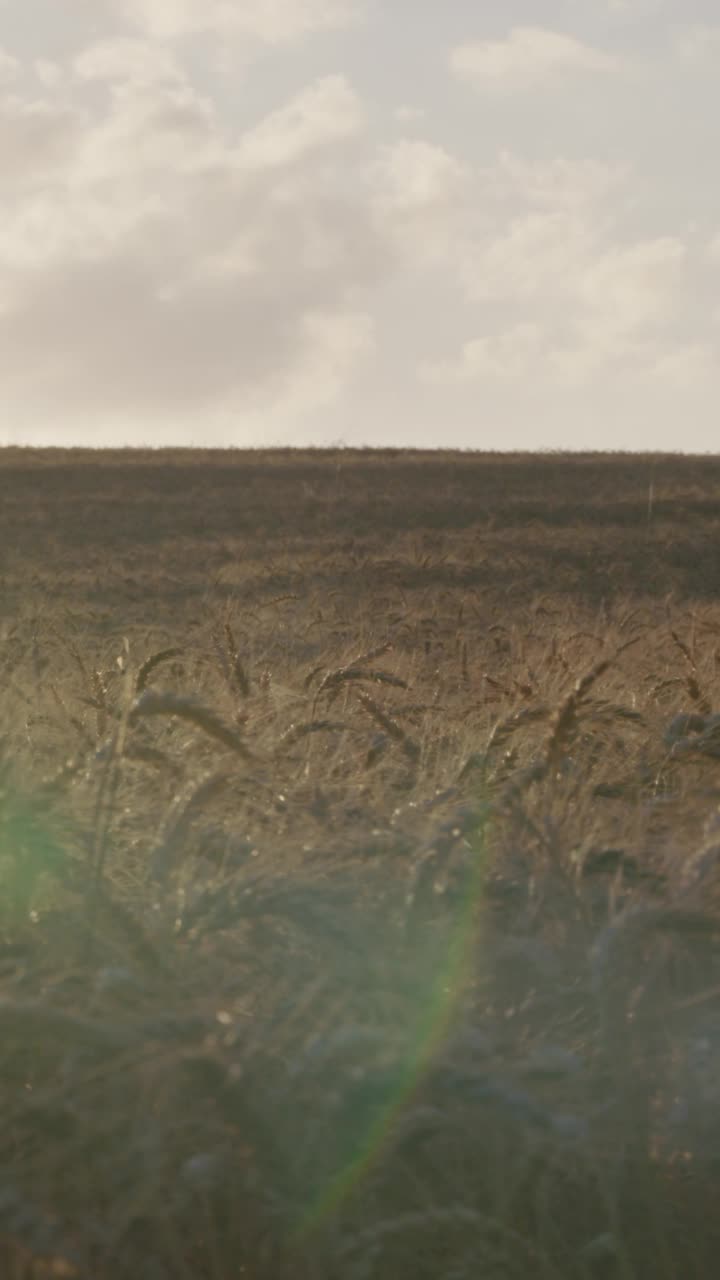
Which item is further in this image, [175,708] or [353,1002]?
[175,708]

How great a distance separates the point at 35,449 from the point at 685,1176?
1200 inches

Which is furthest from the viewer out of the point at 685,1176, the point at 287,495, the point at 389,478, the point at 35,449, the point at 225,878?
the point at 35,449

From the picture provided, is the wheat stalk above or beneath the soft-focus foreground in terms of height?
above

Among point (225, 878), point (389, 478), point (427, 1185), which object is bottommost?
point (427, 1185)

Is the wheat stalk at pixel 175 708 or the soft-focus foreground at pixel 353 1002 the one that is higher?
the wheat stalk at pixel 175 708

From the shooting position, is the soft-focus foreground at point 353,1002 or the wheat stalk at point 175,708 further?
the wheat stalk at point 175,708

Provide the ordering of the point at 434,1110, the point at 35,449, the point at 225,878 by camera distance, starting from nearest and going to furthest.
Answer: the point at 434,1110 → the point at 225,878 → the point at 35,449

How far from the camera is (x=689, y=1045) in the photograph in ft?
4.99

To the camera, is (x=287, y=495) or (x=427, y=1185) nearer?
(x=427, y=1185)

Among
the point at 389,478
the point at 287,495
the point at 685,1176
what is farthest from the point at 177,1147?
the point at 389,478

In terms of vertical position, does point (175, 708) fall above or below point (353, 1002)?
above

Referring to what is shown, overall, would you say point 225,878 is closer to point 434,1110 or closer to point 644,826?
point 434,1110

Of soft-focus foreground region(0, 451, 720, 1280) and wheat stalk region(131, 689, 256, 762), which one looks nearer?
soft-focus foreground region(0, 451, 720, 1280)

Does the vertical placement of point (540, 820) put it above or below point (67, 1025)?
above
